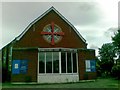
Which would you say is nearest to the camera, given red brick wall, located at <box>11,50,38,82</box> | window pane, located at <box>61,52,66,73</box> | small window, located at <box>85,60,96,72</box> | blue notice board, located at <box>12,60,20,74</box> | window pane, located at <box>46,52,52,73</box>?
red brick wall, located at <box>11,50,38,82</box>

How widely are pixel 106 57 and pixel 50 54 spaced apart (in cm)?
2969

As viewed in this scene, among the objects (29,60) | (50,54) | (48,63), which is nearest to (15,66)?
(29,60)

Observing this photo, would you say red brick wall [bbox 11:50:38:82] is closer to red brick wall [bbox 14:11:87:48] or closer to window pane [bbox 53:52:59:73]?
red brick wall [bbox 14:11:87:48]

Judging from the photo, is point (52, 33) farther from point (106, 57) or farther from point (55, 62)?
point (106, 57)

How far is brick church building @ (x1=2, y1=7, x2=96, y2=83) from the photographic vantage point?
3038 cm

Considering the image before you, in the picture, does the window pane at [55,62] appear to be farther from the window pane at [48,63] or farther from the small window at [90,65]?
the small window at [90,65]

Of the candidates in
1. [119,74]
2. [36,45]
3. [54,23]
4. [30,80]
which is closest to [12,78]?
[30,80]

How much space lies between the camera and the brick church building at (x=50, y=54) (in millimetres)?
30375

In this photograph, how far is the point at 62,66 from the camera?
1225 inches

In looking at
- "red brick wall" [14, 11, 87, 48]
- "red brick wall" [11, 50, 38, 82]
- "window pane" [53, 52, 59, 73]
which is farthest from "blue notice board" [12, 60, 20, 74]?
"window pane" [53, 52, 59, 73]

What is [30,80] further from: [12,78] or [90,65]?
[90,65]

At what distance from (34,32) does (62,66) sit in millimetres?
5546

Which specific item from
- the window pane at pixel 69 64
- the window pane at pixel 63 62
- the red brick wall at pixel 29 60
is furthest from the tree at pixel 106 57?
the red brick wall at pixel 29 60

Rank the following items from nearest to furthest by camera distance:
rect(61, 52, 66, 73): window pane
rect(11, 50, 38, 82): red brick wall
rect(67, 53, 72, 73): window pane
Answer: rect(11, 50, 38, 82): red brick wall
rect(61, 52, 66, 73): window pane
rect(67, 53, 72, 73): window pane
